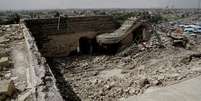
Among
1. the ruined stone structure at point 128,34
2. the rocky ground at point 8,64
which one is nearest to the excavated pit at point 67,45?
the ruined stone structure at point 128,34

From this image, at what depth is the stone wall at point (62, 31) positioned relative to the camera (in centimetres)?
1496

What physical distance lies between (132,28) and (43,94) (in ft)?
46.2

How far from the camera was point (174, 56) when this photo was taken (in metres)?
15.5

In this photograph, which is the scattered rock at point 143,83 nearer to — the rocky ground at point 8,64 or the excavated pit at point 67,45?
the excavated pit at point 67,45

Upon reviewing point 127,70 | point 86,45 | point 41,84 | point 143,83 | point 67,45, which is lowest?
point 127,70

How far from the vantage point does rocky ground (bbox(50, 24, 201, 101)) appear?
10.1 metres

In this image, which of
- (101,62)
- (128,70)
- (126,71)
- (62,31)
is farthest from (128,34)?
(126,71)

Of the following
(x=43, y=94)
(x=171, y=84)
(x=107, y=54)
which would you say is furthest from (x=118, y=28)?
(x=43, y=94)

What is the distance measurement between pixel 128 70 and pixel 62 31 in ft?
16.3

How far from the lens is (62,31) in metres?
15.7

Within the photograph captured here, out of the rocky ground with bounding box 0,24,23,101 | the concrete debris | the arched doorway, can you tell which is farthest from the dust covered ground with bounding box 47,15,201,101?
the concrete debris

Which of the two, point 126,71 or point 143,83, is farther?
point 126,71

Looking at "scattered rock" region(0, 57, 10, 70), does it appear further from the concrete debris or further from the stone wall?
the stone wall

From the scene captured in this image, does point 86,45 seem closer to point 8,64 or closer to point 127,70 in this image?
point 127,70
